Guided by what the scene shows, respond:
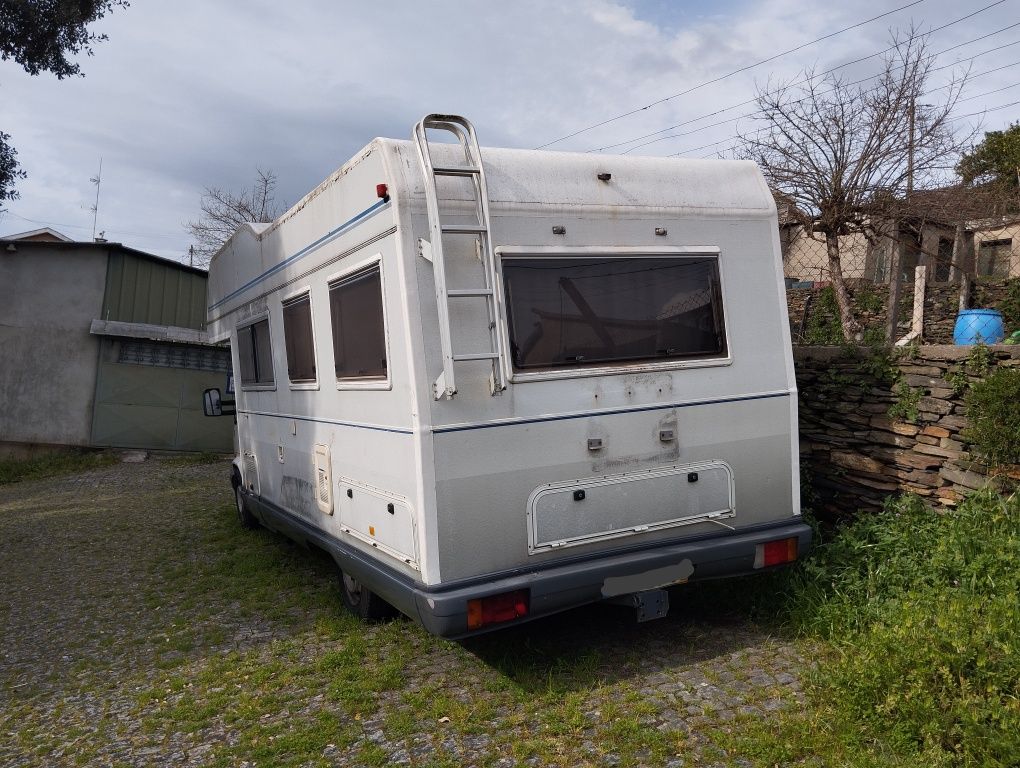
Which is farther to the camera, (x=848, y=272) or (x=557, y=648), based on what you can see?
(x=848, y=272)

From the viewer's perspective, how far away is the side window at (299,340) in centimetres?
532

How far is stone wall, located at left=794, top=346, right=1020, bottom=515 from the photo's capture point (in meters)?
5.01

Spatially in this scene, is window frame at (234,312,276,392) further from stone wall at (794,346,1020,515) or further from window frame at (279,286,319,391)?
stone wall at (794,346,1020,515)

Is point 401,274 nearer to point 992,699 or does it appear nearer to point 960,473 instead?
point 992,699

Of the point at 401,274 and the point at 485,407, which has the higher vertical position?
the point at 401,274

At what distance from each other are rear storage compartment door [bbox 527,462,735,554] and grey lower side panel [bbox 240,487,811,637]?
12 cm

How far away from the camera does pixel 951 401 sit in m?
5.08

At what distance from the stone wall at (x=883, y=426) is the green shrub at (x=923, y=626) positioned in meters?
0.24

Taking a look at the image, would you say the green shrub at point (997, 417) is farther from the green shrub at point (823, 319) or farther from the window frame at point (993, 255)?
→ the window frame at point (993, 255)

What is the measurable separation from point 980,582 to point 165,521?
8.14 meters

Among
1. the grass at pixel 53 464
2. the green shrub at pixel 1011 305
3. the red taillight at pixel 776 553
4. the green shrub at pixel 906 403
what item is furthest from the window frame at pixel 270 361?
the grass at pixel 53 464

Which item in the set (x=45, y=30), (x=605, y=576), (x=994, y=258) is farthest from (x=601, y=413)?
(x=45, y=30)

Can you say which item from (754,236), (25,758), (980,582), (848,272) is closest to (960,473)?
(980,582)

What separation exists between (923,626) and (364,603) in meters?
3.11
